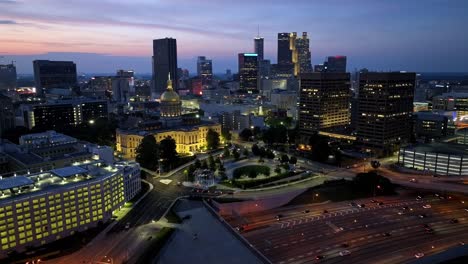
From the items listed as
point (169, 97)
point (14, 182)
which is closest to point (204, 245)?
point (14, 182)

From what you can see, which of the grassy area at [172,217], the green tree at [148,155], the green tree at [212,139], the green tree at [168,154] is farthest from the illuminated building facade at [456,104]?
the grassy area at [172,217]

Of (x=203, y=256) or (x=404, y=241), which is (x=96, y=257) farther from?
(x=404, y=241)

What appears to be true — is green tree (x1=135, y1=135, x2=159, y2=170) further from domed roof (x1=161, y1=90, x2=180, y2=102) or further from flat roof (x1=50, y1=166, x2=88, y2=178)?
domed roof (x1=161, y1=90, x2=180, y2=102)

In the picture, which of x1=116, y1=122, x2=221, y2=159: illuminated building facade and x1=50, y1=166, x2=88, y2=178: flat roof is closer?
x1=50, y1=166, x2=88, y2=178: flat roof

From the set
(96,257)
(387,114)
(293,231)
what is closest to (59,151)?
(96,257)

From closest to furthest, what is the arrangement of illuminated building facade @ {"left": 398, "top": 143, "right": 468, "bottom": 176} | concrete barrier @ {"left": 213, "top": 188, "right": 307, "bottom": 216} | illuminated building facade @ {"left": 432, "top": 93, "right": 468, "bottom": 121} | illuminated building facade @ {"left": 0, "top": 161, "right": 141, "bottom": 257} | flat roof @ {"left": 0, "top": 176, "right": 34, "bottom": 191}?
illuminated building facade @ {"left": 0, "top": 161, "right": 141, "bottom": 257} < flat roof @ {"left": 0, "top": 176, "right": 34, "bottom": 191} < concrete barrier @ {"left": 213, "top": 188, "right": 307, "bottom": 216} < illuminated building facade @ {"left": 398, "top": 143, "right": 468, "bottom": 176} < illuminated building facade @ {"left": 432, "top": 93, "right": 468, "bottom": 121}

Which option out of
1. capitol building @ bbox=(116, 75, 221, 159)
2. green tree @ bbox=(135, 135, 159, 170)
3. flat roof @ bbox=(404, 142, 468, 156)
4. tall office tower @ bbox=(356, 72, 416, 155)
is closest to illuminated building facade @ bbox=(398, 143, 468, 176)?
flat roof @ bbox=(404, 142, 468, 156)

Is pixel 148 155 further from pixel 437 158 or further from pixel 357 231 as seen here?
pixel 437 158

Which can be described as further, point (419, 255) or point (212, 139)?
point (212, 139)
